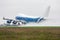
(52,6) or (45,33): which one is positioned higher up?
(52,6)

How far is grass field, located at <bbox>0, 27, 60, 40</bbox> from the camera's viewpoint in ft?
2.79

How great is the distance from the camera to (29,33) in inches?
34.4

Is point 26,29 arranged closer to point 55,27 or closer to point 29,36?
point 29,36

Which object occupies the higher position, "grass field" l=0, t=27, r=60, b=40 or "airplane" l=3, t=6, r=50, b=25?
"airplane" l=3, t=6, r=50, b=25

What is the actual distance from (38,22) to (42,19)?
0.11ft

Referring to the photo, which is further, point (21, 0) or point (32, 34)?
point (21, 0)

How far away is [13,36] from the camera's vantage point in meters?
0.86

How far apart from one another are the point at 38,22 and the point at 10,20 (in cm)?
18

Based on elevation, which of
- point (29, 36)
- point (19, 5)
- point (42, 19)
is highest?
point (19, 5)

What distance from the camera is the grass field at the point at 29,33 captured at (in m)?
0.85

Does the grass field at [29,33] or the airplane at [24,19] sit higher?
the airplane at [24,19]

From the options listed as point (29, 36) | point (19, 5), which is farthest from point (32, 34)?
point (19, 5)

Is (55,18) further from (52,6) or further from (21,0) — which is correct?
(21,0)

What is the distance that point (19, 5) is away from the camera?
100 centimetres
